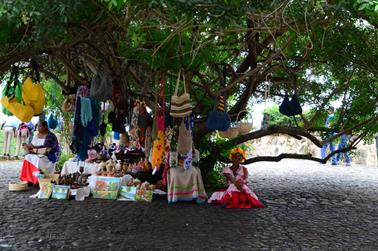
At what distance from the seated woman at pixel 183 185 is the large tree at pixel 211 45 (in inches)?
58.8

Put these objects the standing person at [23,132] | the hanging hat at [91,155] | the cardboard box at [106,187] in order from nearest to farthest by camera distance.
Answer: the cardboard box at [106,187] → the hanging hat at [91,155] → the standing person at [23,132]

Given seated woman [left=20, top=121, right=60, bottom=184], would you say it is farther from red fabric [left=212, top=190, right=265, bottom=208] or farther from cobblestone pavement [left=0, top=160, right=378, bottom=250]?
red fabric [left=212, top=190, right=265, bottom=208]

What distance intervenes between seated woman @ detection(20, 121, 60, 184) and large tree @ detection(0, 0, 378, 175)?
1.01 metres

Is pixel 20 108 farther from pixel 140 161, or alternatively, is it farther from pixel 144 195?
pixel 140 161

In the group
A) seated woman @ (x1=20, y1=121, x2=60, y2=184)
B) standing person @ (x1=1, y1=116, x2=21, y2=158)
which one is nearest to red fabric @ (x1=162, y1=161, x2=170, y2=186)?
seated woman @ (x1=20, y1=121, x2=60, y2=184)

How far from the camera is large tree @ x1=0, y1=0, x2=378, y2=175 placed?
11.0ft

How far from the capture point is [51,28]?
3.21 m

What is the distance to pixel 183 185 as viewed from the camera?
725 cm

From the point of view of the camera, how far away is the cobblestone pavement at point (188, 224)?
470 cm

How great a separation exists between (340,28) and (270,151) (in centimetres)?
1507

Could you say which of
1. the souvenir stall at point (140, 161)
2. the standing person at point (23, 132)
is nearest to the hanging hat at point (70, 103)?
the souvenir stall at point (140, 161)

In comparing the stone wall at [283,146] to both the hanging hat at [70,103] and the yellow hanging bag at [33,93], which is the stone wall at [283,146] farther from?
the yellow hanging bag at [33,93]

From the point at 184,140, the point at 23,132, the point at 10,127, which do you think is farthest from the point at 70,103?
the point at 10,127

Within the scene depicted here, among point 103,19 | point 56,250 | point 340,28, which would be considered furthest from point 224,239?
point 340,28
